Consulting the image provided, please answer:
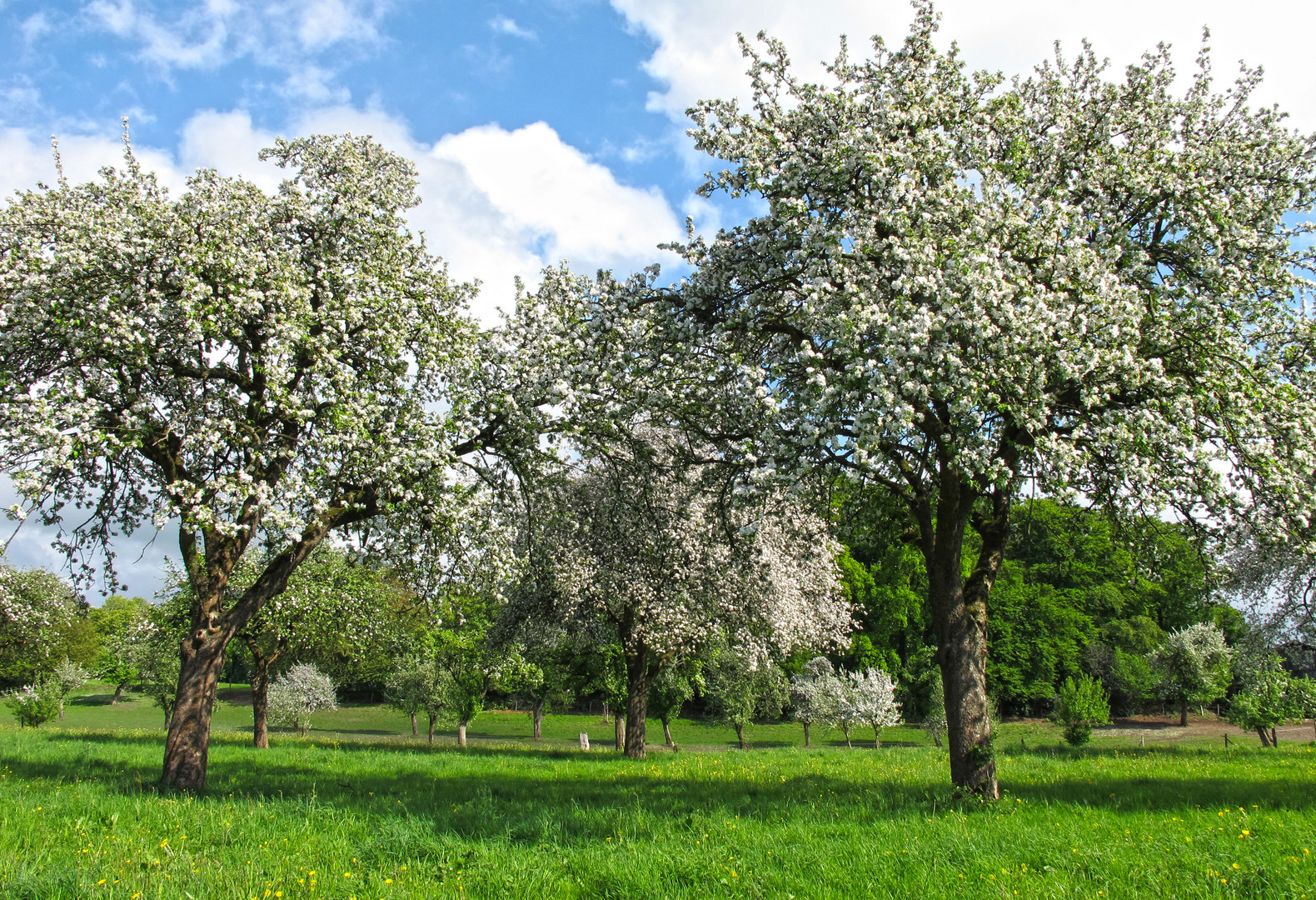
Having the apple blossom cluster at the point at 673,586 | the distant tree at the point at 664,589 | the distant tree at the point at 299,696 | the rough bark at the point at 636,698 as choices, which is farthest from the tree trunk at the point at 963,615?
the distant tree at the point at 299,696

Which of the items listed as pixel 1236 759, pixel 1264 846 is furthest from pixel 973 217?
pixel 1236 759

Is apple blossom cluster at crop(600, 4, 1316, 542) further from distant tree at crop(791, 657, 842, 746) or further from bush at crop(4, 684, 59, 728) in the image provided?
bush at crop(4, 684, 59, 728)

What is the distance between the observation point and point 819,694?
42.7 meters

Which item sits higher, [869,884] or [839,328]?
[839,328]

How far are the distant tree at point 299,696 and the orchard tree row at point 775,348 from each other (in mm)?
36881

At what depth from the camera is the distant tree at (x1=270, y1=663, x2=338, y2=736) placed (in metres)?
45.6

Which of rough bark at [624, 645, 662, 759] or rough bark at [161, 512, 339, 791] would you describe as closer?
rough bark at [161, 512, 339, 791]

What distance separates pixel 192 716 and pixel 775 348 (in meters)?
13.2

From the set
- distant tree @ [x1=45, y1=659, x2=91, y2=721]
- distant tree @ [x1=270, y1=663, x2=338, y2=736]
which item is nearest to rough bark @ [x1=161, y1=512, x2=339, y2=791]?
distant tree @ [x1=270, y1=663, x2=338, y2=736]

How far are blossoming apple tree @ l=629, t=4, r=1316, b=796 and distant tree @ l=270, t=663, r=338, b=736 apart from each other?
43.7m

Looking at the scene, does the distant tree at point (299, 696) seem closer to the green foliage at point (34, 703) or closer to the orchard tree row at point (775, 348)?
the green foliage at point (34, 703)

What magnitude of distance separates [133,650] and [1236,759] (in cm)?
5356

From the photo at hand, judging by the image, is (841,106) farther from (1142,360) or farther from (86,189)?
(86,189)

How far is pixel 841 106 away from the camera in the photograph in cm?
1191
